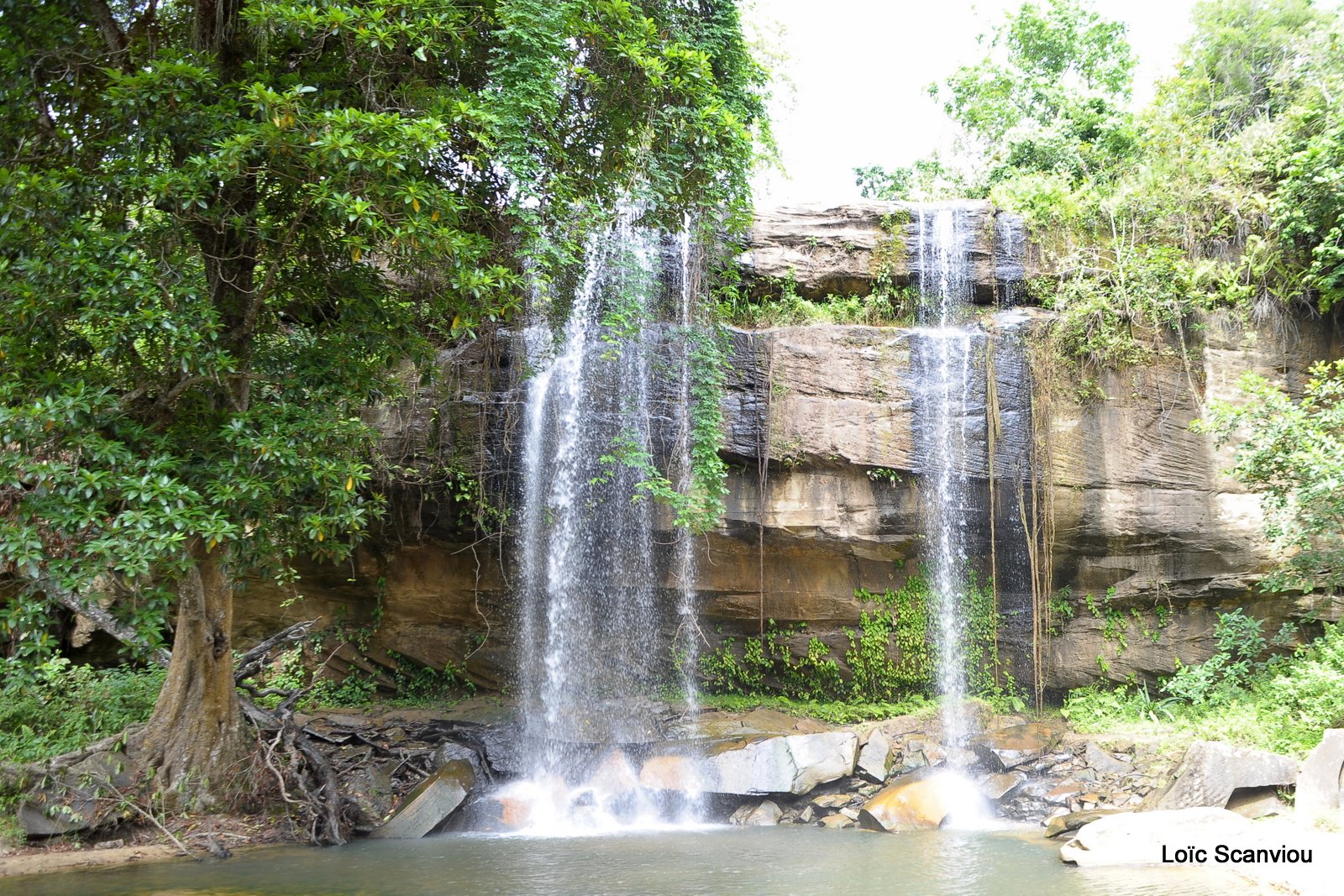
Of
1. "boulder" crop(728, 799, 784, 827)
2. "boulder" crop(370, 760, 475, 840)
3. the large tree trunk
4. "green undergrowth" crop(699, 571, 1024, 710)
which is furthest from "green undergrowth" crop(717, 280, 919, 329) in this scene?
the large tree trunk

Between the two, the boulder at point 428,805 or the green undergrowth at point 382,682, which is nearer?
the boulder at point 428,805

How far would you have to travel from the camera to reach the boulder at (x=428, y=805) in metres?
8.70

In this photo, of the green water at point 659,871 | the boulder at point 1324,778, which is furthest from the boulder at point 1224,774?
the green water at point 659,871

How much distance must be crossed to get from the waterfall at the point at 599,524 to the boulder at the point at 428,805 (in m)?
1.98

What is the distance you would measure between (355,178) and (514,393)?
519 cm

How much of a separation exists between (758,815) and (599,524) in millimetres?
4206

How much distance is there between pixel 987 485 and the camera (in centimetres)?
1152

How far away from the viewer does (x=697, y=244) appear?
40.3ft

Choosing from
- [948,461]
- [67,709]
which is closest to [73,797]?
[67,709]

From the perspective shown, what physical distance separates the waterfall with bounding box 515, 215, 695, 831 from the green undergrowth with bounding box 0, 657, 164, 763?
4489 mm

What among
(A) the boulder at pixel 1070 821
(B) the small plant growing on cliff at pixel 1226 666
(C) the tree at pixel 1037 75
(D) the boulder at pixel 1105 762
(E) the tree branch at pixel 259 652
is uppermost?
(C) the tree at pixel 1037 75

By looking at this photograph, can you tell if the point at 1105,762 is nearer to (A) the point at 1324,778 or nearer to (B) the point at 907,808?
(B) the point at 907,808

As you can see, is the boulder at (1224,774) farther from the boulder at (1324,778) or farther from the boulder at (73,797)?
the boulder at (73,797)

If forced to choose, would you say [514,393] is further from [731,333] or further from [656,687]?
[656,687]
